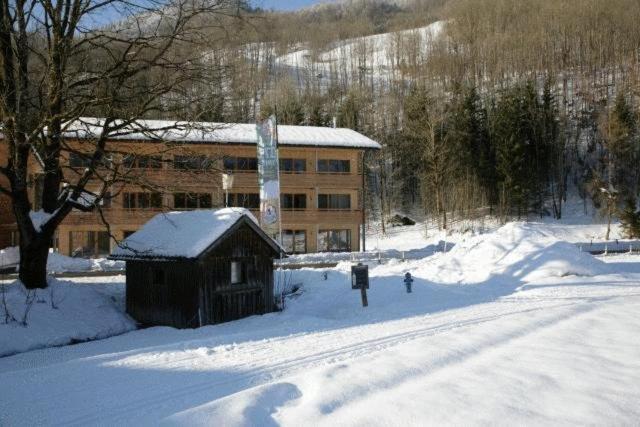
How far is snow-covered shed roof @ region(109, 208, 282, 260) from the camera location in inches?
669

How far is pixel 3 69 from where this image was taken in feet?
50.1

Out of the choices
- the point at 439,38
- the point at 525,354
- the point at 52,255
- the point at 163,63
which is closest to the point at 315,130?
the point at 52,255

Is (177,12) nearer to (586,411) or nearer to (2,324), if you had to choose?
(2,324)

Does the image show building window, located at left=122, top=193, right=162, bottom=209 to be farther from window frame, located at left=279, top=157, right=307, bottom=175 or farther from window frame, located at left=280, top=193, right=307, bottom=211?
window frame, located at left=279, top=157, right=307, bottom=175

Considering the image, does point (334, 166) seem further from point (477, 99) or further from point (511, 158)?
point (477, 99)

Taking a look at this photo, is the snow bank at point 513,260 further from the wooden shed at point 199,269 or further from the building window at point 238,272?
the building window at point 238,272

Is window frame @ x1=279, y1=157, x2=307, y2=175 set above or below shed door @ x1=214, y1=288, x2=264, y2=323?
above

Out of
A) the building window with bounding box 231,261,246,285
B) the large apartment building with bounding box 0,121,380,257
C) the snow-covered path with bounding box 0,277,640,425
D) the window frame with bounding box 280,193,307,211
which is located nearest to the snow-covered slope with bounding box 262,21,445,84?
the large apartment building with bounding box 0,121,380,257

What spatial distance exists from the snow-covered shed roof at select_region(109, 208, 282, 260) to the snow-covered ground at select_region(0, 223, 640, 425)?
259 cm

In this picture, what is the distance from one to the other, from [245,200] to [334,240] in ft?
25.8

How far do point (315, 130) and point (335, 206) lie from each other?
7.07 m

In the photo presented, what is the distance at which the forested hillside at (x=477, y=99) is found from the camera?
53.2 m

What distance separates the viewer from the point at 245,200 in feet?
136

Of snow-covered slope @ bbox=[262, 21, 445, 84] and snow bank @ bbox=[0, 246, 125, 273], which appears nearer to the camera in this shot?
snow bank @ bbox=[0, 246, 125, 273]
